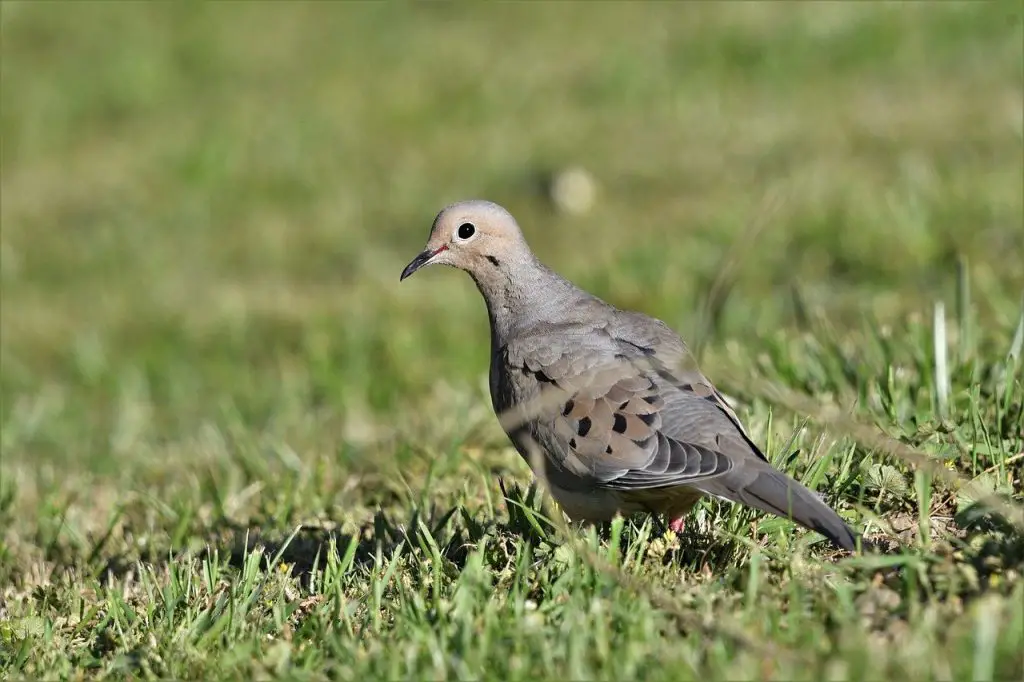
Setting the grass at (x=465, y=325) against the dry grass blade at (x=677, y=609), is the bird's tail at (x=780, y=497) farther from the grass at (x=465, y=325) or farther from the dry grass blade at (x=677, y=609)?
the dry grass blade at (x=677, y=609)

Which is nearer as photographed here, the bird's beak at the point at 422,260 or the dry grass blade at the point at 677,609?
the dry grass blade at the point at 677,609

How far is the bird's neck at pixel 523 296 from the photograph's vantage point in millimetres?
4551

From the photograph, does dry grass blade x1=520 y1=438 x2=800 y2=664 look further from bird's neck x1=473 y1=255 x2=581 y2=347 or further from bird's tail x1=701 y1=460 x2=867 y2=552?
bird's neck x1=473 y1=255 x2=581 y2=347

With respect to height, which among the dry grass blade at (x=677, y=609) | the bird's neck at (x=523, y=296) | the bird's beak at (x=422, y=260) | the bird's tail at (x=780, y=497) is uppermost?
the bird's beak at (x=422, y=260)

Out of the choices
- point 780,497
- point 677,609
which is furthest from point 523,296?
point 677,609

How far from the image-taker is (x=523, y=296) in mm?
4637

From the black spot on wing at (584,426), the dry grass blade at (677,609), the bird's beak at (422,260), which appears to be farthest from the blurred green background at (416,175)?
the dry grass blade at (677,609)

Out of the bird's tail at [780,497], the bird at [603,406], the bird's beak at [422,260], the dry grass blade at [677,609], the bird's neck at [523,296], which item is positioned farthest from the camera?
the bird's beak at [422,260]

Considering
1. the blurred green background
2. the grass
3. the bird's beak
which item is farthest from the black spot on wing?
the blurred green background

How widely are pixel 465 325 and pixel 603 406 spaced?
14.6 feet

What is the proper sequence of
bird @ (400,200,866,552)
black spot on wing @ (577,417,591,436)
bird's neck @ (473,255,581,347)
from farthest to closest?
1. bird's neck @ (473,255,581,347)
2. black spot on wing @ (577,417,591,436)
3. bird @ (400,200,866,552)

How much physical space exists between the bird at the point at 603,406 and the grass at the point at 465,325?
133 millimetres

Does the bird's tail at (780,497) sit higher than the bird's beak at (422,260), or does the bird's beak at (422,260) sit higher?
the bird's beak at (422,260)

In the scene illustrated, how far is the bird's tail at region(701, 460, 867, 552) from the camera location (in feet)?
10.7
